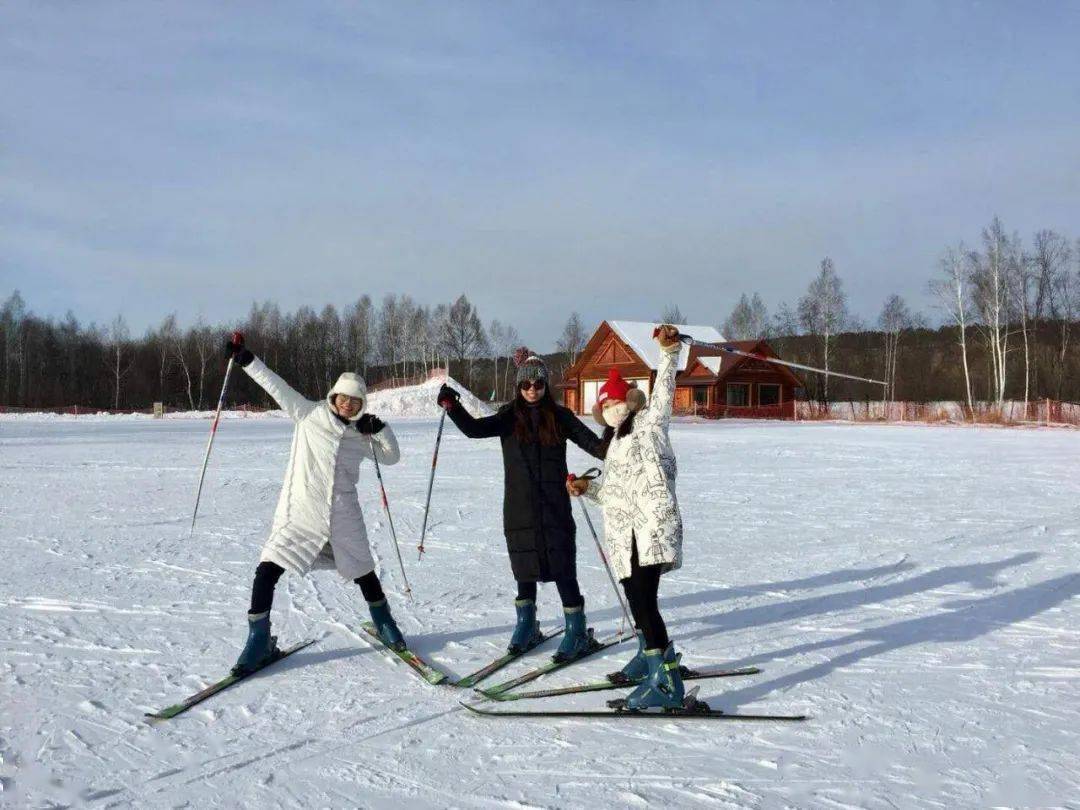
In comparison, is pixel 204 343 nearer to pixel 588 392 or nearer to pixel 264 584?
pixel 588 392

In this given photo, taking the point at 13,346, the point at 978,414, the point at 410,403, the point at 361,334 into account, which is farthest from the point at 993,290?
the point at 13,346

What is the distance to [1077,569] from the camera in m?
6.59

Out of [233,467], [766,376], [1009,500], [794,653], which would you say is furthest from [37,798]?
[766,376]

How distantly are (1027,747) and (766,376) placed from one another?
39.4 m

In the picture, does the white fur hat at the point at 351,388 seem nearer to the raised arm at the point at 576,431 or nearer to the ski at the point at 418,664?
the raised arm at the point at 576,431

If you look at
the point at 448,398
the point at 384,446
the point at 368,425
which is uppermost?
the point at 448,398

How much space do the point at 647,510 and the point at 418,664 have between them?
1.51 m

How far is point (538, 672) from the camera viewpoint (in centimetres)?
413

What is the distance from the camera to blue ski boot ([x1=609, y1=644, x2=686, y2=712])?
359 centimetres

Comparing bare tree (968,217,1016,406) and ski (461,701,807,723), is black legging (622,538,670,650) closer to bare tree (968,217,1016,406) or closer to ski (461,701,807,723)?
ski (461,701,807,723)

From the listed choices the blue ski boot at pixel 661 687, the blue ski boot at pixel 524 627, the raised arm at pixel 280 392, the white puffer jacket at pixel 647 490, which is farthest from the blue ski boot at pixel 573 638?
the raised arm at pixel 280 392

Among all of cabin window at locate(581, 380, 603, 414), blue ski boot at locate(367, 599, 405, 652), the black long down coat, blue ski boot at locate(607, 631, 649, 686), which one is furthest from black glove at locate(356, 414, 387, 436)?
cabin window at locate(581, 380, 603, 414)

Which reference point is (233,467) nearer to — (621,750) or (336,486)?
(336,486)

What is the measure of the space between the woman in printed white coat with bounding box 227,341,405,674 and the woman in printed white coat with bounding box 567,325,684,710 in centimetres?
123
